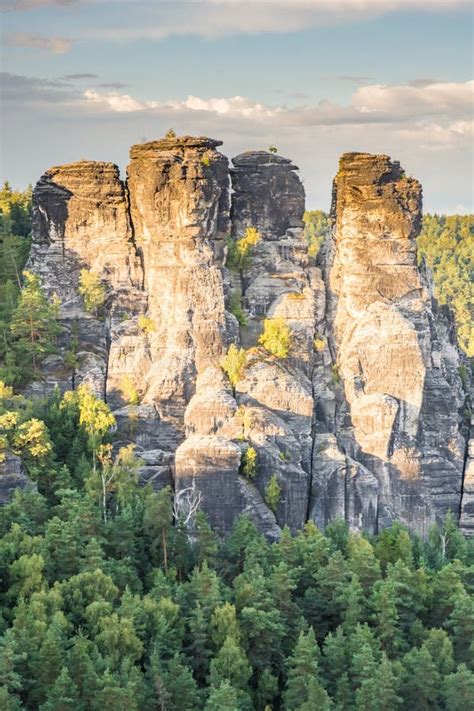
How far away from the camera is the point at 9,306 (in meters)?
82.4

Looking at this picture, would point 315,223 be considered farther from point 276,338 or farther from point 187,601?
point 187,601

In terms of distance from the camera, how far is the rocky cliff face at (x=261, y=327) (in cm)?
7825

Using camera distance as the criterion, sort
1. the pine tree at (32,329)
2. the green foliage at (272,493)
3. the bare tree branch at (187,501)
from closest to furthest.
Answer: the bare tree branch at (187,501)
the green foliage at (272,493)
the pine tree at (32,329)

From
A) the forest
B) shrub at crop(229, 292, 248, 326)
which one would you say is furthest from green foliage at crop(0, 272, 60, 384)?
shrub at crop(229, 292, 248, 326)

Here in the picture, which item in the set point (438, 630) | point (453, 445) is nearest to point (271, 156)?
point (453, 445)

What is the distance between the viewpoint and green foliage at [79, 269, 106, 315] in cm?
8262

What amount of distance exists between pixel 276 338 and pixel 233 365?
294 cm

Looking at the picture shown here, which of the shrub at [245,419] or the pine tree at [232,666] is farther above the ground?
the shrub at [245,419]

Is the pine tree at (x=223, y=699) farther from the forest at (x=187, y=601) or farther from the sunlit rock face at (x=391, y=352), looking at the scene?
the sunlit rock face at (x=391, y=352)

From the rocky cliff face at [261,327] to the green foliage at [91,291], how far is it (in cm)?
38

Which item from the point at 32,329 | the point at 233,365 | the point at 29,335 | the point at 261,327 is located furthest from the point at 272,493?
the point at 29,335

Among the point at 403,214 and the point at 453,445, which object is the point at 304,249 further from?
the point at 453,445

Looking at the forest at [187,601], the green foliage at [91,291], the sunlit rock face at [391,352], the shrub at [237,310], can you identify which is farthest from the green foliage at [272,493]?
the green foliage at [91,291]

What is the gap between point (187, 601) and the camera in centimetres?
6316
